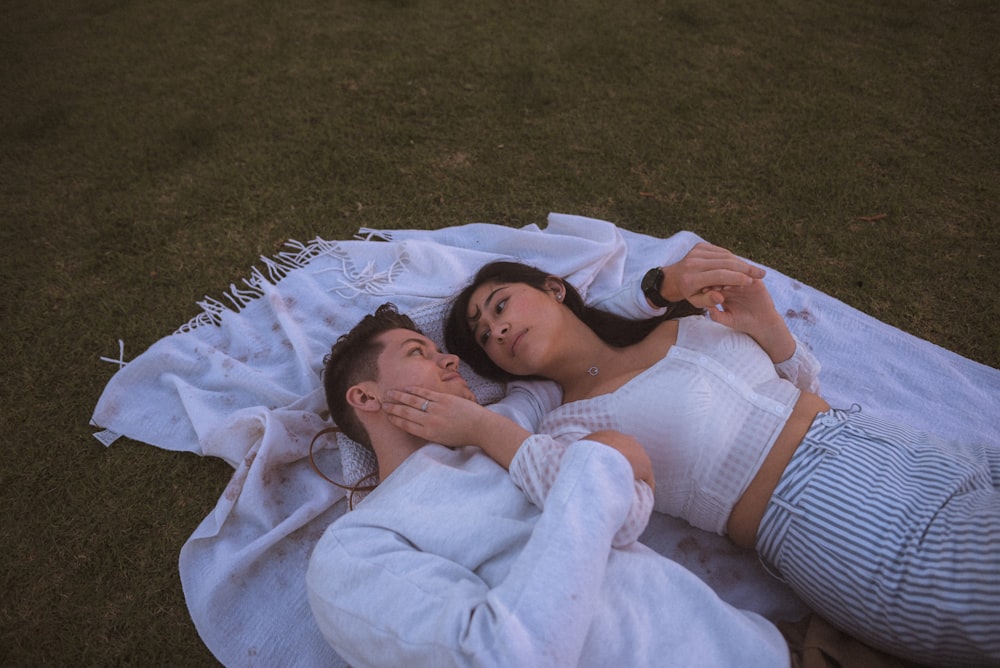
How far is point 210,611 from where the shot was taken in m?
2.48

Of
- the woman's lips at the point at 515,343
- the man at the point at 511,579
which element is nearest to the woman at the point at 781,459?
the woman's lips at the point at 515,343

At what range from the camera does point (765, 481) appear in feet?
7.44

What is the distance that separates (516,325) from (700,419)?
33.4 inches

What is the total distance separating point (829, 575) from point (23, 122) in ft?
21.0

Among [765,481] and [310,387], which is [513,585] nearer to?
[765,481]

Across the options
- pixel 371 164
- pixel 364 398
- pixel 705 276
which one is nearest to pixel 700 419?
pixel 705 276

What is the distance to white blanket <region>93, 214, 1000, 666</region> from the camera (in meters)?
2.54

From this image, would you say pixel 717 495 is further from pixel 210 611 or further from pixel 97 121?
pixel 97 121

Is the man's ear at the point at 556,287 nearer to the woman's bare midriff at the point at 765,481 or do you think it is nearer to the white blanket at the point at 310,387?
the white blanket at the point at 310,387

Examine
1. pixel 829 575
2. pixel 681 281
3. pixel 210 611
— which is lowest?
pixel 210 611

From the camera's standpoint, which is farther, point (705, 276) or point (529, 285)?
point (529, 285)

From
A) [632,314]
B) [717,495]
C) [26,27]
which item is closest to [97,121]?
[26,27]

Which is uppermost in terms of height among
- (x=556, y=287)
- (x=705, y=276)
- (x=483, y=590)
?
(x=705, y=276)

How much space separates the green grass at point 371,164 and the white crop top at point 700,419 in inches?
63.9
